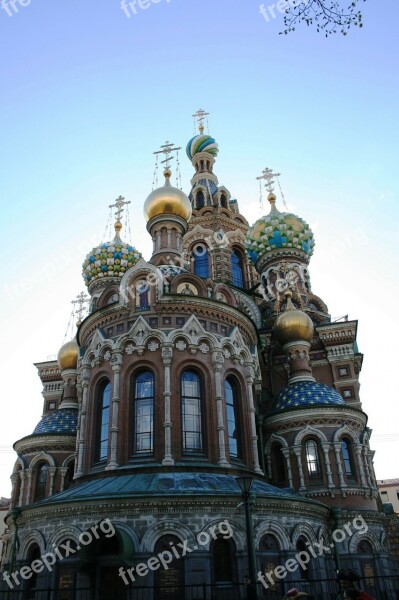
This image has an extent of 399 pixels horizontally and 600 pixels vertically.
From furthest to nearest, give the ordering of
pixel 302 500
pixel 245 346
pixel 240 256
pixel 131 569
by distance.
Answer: pixel 240 256
pixel 245 346
pixel 302 500
pixel 131 569

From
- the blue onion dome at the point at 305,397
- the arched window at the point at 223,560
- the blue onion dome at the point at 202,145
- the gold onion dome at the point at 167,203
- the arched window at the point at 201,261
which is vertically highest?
the blue onion dome at the point at 202,145

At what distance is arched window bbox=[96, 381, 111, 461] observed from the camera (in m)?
15.8

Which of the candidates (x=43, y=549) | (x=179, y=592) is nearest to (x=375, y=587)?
(x=179, y=592)

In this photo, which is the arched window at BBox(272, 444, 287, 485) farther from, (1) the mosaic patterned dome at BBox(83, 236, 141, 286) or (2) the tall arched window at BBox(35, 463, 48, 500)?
(1) the mosaic patterned dome at BBox(83, 236, 141, 286)

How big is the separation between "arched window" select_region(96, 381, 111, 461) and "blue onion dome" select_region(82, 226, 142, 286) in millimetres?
12869

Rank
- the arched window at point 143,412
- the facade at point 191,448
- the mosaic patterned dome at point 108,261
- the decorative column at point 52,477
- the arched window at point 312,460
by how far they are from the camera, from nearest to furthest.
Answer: the facade at point 191,448 < the arched window at point 143,412 < the arched window at point 312,460 < the decorative column at point 52,477 < the mosaic patterned dome at point 108,261

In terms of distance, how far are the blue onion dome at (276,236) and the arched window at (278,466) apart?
11598 millimetres

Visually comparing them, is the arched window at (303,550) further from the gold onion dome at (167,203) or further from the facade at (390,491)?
the facade at (390,491)

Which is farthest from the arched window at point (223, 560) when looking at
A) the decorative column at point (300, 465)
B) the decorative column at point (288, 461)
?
the decorative column at point (288, 461)

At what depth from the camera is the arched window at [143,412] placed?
15.1 meters

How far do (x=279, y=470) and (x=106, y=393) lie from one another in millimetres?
6687

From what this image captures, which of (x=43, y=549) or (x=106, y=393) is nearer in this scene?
(x=43, y=549)

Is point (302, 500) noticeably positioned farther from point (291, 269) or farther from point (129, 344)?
point (291, 269)

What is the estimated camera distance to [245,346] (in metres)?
17.6
